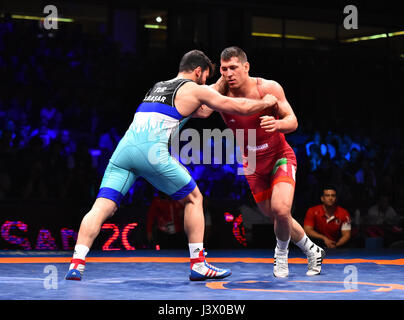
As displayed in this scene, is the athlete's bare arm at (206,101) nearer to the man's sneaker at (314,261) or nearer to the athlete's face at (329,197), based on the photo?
the man's sneaker at (314,261)

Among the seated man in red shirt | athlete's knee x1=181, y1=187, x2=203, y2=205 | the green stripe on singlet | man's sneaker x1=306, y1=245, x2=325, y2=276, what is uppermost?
the green stripe on singlet

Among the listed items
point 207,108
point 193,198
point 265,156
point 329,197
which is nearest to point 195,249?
point 193,198

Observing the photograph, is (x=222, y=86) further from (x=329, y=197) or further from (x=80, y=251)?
(x=329, y=197)

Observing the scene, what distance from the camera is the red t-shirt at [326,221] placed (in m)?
7.28

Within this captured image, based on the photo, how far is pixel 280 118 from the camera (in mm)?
4473

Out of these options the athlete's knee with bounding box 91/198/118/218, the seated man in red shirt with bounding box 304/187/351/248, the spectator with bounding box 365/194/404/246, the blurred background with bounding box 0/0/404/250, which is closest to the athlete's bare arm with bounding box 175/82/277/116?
the athlete's knee with bounding box 91/198/118/218

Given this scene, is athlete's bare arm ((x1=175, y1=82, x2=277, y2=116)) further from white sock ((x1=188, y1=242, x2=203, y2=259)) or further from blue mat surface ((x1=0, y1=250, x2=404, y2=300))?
blue mat surface ((x1=0, y1=250, x2=404, y2=300))

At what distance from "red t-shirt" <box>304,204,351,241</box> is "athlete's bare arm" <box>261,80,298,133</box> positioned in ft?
9.84

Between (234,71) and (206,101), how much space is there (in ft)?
1.53

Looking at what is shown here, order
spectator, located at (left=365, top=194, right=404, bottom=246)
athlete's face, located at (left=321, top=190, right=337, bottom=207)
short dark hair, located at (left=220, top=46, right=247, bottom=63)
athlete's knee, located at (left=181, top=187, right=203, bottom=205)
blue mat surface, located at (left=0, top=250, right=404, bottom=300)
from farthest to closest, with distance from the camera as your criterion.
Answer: spectator, located at (left=365, top=194, right=404, bottom=246) < athlete's face, located at (left=321, top=190, right=337, bottom=207) < short dark hair, located at (left=220, top=46, right=247, bottom=63) < athlete's knee, located at (left=181, top=187, right=203, bottom=205) < blue mat surface, located at (left=0, top=250, right=404, bottom=300)

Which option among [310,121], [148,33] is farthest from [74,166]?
[148,33]

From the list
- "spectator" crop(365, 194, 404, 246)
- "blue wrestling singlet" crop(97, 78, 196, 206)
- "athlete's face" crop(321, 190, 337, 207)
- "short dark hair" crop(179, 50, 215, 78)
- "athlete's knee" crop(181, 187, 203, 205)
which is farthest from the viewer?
"spectator" crop(365, 194, 404, 246)

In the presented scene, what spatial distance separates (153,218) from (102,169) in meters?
1.58

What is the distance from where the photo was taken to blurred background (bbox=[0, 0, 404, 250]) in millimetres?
7305
